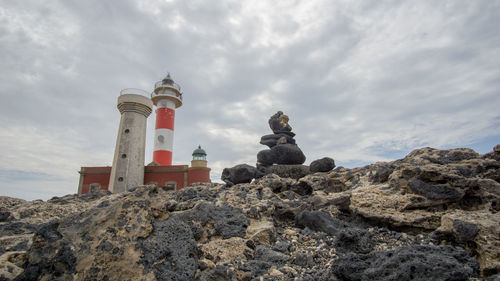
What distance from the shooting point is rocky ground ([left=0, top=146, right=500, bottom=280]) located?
2799 millimetres

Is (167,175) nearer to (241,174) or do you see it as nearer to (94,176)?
(94,176)

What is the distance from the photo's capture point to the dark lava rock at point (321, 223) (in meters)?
4.92

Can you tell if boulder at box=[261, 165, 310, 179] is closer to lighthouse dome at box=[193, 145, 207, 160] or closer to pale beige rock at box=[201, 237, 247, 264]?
pale beige rock at box=[201, 237, 247, 264]

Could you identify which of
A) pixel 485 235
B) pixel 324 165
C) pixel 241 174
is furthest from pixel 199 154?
pixel 485 235

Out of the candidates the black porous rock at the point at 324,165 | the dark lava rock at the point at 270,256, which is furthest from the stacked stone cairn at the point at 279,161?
the dark lava rock at the point at 270,256

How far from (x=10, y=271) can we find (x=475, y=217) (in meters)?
6.15

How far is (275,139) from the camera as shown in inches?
665

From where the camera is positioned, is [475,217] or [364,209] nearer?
[475,217]

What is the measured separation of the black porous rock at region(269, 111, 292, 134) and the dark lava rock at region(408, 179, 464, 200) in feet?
38.8

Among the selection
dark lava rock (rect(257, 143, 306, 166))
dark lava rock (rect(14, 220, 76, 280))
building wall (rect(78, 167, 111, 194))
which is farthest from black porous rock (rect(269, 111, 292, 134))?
dark lava rock (rect(14, 220, 76, 280))

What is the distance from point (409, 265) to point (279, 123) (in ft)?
48.8

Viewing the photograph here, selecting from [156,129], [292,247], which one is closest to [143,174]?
[156,129]

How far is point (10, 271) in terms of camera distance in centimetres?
288

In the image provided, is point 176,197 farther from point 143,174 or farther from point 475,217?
point 143,174
